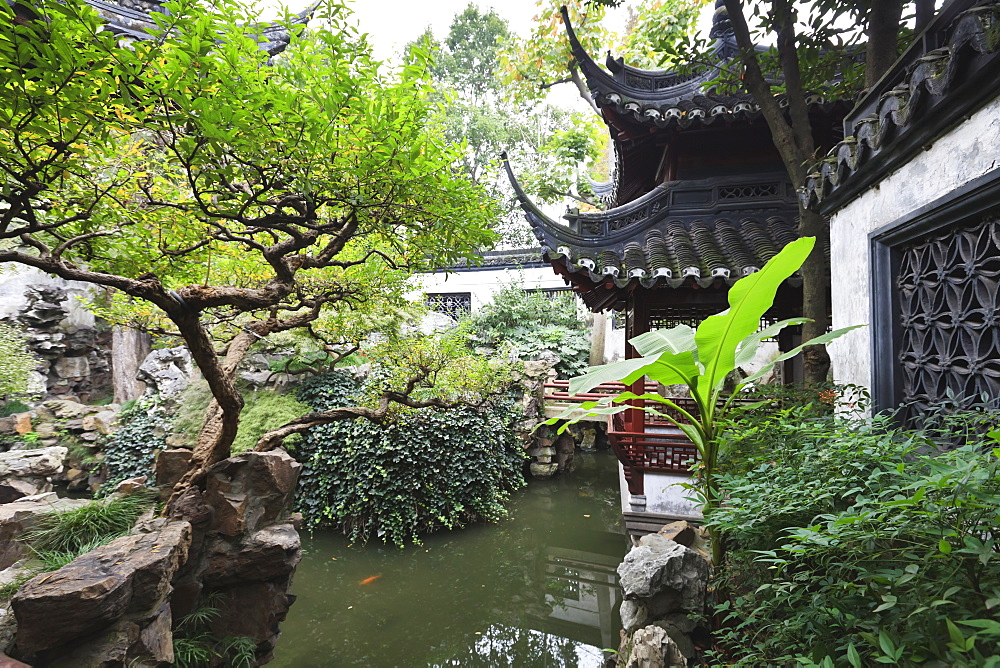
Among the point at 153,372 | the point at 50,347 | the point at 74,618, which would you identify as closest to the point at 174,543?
the point at 74,618

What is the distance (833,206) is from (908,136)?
0.98 metres

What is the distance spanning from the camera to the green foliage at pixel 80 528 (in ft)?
10.5

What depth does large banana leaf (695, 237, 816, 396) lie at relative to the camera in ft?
7.24

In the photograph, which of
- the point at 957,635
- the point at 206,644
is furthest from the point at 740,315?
the point at 206,644

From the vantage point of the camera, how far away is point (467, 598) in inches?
189

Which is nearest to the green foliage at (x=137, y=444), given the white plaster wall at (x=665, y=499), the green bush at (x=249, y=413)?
the green bush at (x=249, y=413)

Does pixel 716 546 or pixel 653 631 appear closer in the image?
pixel 716 546

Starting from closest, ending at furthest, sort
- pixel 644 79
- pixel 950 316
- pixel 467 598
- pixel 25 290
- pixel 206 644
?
pixel 950 316 → pixel 206 644 → pixel 467 598 → pixel 644 79 → pixel 25 290

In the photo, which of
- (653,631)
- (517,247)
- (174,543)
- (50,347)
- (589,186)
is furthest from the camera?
(517,247)

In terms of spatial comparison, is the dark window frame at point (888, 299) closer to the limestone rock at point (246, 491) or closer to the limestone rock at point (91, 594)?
the limestone rock at point (246, 491)

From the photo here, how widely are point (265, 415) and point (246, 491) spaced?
143 inches

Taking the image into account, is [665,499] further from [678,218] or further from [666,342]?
[678,218]

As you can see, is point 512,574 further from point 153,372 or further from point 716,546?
point 153,372

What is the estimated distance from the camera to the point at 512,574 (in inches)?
209
